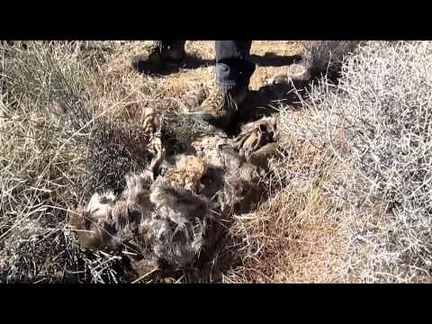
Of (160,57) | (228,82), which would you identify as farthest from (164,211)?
(160,57)

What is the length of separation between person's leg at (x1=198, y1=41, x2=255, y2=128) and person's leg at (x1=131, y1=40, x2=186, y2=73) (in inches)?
21.6

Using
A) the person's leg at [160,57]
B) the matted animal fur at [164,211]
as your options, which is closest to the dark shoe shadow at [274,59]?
the person's leg at [160,57]

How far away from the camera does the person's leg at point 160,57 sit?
3357mm

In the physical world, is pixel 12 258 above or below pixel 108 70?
below

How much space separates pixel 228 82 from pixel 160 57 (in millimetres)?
652

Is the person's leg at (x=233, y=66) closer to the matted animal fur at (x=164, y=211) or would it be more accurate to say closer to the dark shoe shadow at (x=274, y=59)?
the dark shoe shadow at (x=274, y=59)

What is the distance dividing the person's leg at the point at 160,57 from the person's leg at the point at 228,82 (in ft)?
1.80

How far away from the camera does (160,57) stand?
11.2ft

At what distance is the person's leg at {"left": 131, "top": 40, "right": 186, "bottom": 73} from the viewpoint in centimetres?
336
